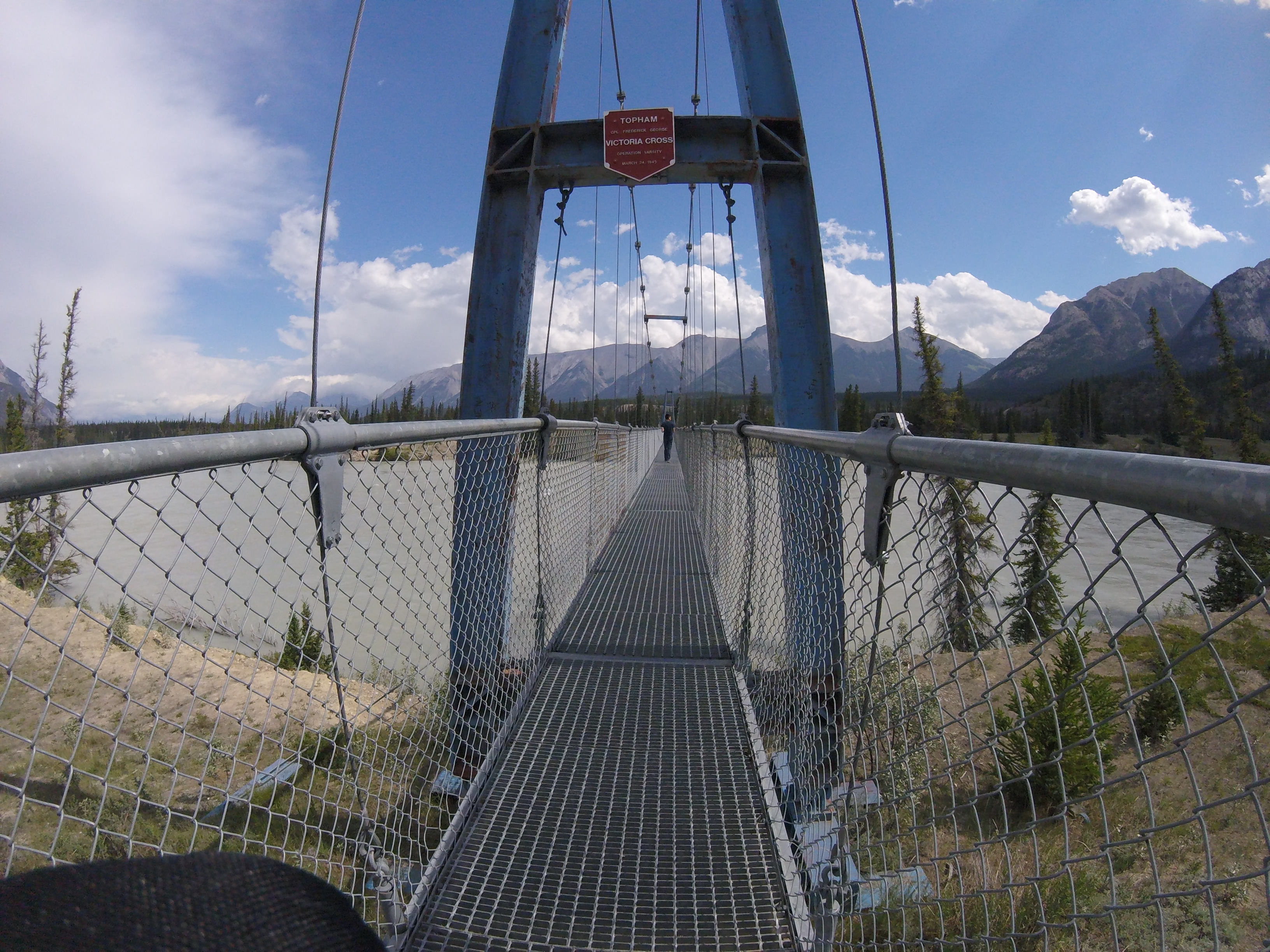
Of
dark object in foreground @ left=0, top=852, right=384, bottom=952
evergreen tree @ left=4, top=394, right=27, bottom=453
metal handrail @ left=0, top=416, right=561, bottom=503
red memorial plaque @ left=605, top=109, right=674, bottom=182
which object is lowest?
dark object in foreground @ left=0, top=852, right=384, bottom=952

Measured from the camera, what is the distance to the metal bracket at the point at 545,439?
341 cm

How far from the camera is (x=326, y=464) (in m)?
1.49

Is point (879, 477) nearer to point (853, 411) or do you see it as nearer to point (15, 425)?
point (15, 425)

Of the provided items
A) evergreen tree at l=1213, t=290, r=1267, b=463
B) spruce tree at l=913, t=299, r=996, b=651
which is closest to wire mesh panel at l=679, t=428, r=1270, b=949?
spruce tree at l=913, t=299, r=996, b=651

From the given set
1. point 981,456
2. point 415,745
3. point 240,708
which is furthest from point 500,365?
point 240,708

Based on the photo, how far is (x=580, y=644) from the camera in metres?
3.76

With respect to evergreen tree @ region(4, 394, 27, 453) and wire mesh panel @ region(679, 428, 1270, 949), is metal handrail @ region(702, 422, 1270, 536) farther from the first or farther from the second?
evergreen tree @ region(4, 394, 27, 453)


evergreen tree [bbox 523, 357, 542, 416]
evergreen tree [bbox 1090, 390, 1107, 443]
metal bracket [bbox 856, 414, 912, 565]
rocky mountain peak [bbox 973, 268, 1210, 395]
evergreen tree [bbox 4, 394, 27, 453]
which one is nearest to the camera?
metal bracket [bbox 856, 414, 912, 565]

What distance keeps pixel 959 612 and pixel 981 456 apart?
251mm

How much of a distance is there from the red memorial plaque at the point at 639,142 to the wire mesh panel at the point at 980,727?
1806mm

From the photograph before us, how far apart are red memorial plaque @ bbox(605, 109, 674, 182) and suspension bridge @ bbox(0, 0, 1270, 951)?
8 cm

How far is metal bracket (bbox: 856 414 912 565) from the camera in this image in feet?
4.54

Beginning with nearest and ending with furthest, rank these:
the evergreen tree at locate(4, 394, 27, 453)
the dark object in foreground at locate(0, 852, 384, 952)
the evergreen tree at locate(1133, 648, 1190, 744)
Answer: the dark object in foreground at locate(0, 852, 384, 952) → the evergreen tree at locate(1133, 648, 1190, 744) → the evergreen tree at locate(4, 394, 27, 453)

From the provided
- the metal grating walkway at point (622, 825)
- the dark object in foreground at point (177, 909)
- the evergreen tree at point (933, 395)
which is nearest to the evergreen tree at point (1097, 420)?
the evergreen tree at point (933, 395)
